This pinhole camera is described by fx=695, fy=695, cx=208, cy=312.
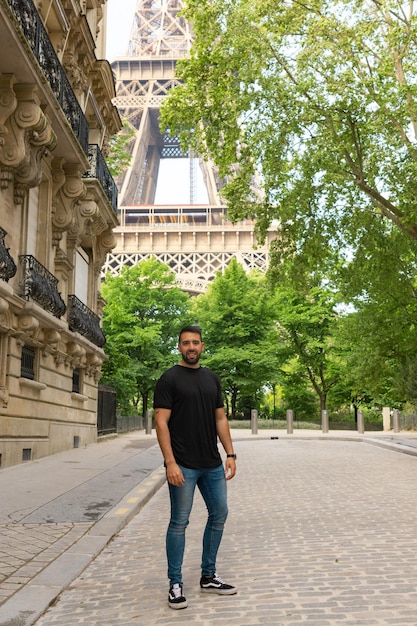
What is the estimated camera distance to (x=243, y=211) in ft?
64.5

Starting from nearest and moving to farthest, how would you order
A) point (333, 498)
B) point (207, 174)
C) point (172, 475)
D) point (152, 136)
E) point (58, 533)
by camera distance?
point (172, 475)
point (58, 533)
point (333, 498)
point (207, 174)
point (152, 136)

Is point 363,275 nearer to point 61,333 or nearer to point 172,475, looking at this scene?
point 61,333

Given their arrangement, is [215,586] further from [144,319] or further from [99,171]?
[144,319]

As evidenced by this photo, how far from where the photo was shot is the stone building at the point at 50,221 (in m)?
12.5

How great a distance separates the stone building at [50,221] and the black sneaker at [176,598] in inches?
334

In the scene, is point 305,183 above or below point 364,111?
below

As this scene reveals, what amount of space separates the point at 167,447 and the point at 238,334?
37501 millimetres

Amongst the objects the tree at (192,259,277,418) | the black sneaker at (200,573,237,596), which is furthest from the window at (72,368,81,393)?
the tree at (192,259,277,418)

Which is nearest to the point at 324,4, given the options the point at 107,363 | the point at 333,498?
the point at 333,498

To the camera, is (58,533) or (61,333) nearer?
(58,533)

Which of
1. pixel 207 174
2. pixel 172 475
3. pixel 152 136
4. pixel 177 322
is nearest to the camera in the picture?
pixel 172 475

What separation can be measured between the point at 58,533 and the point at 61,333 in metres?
10.9

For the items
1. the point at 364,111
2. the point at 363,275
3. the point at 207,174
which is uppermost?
the point at 207,174

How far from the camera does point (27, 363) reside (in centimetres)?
1512
